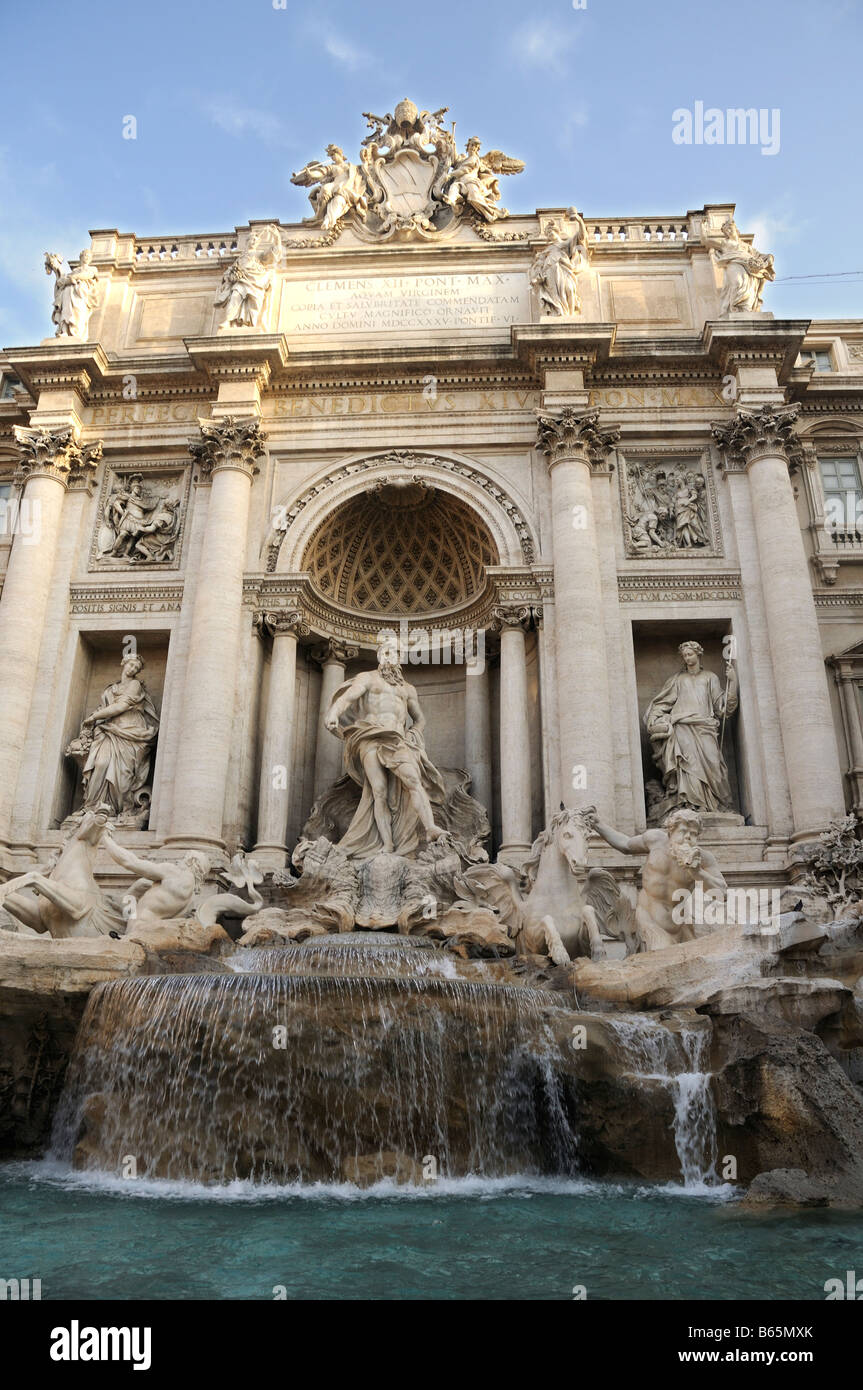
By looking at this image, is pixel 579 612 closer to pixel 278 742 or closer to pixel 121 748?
pixel 278 742

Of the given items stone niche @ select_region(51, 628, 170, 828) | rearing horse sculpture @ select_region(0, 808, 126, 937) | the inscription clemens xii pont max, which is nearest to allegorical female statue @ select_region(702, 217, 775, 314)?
the inscription clemens xii pont max

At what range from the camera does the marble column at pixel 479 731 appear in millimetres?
17797

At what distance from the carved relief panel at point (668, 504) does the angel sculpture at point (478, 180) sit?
660 centimetres

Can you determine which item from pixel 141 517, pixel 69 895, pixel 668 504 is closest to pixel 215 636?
pixel 141 517

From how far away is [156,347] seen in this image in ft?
67.6

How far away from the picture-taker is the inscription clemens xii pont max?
795 inches

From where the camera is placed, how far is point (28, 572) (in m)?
18.0

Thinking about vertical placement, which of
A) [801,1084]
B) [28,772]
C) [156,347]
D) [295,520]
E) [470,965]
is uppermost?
[156,347]

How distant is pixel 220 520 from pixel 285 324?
16.9ft

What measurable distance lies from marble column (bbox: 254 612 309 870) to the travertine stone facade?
64 millimetres

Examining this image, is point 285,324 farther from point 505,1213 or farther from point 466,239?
point 505,1213

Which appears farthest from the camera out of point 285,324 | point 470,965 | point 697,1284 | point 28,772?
point 285,324

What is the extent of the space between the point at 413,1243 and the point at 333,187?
2131 centimetres

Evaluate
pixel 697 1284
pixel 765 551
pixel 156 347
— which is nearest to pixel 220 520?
pixel 156 347
